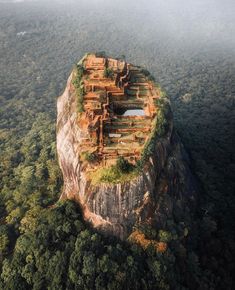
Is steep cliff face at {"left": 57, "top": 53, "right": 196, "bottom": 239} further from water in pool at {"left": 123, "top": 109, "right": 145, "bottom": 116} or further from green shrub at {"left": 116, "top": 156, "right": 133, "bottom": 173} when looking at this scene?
water in pool at {"left": 123, "top": 109, "right": 145, "bottom": 116}

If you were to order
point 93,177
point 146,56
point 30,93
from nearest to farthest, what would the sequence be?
point 93,177, point 30,93, point 146,56

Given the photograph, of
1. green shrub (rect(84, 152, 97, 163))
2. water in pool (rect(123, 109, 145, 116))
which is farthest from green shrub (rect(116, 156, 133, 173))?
water in pool (rect(123, 109, 145, 116))

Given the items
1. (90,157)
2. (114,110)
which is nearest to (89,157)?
(90,157)

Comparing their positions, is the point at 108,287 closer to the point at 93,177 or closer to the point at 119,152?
the point at 93,177

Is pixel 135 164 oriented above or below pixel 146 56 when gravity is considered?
above

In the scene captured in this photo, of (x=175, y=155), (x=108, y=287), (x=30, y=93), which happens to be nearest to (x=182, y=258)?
(x=108, y=287)

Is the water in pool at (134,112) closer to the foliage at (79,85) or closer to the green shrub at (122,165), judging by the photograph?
the foliage at (79,85)
